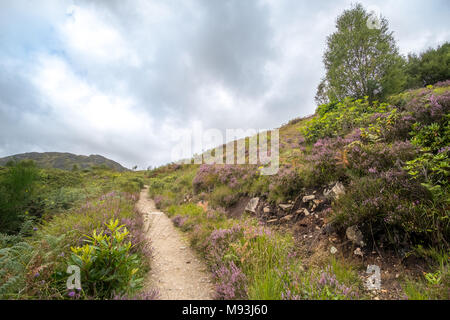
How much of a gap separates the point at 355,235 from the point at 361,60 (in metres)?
14.7

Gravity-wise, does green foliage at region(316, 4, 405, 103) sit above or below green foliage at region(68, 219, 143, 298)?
above

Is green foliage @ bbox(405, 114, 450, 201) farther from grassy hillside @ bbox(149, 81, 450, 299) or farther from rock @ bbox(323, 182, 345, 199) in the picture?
rock @ bbox(323, 182, 345, 199)

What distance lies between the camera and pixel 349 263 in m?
3.16

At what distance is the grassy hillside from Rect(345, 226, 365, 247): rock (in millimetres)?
17

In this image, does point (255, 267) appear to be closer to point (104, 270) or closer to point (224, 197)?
point (104, 270)

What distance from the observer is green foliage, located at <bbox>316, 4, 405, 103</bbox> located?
11.8 meters

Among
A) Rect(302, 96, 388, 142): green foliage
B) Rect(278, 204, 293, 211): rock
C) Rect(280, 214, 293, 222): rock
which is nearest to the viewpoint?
Rect(280, 214, 293, 222): rock

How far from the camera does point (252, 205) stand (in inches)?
261

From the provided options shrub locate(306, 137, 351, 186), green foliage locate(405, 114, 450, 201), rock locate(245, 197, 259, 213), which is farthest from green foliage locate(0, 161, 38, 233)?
green foliage locate(405, 114, 450, 201)

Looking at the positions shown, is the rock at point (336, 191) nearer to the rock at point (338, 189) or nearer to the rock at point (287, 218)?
the rock at point (338, 189)

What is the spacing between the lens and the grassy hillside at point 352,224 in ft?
8.64

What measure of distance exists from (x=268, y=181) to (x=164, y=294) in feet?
16.2

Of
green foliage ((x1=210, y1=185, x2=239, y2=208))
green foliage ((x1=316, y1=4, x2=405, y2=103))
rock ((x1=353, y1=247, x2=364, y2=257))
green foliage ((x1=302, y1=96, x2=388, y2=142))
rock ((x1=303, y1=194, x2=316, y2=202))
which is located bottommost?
rock ((x1=353, y1=247, x2=364, y2=257))

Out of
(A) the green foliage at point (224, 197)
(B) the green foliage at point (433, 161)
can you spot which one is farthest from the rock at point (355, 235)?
(A) the green foliage at point (224, 197)
